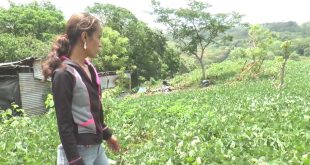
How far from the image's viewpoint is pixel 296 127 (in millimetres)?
6414

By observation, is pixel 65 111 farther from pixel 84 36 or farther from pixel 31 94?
pixel 31 94

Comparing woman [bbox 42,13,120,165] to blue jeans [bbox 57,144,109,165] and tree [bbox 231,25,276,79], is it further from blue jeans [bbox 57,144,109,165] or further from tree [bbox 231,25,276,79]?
tree [bbox 231,25,276,79]

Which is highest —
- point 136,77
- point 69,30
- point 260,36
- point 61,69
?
point 69,30

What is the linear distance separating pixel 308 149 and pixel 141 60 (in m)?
38.1

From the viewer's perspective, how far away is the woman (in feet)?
9.00

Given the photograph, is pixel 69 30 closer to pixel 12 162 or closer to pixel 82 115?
pixel 82 115

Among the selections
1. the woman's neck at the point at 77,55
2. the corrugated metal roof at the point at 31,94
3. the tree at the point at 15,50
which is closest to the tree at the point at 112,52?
the tree at the point at 15,50

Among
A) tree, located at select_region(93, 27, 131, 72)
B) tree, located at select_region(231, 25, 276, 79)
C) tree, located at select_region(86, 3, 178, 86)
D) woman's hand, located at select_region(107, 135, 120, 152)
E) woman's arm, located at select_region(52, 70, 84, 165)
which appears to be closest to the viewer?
woman's arm, located at select_region(52, 70, 84, 165)

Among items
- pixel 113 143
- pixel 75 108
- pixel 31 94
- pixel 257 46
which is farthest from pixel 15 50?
pixel 75 108

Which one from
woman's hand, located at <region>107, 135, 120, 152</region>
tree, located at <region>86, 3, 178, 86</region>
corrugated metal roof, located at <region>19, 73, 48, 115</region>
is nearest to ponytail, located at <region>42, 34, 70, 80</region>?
woman's hand, located at <region>107, 135, 120, 152</region>

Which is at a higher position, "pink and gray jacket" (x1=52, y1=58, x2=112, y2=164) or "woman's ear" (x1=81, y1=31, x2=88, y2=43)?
"woman's ear" (x1=81, y1=31, x2=88, y2=43)

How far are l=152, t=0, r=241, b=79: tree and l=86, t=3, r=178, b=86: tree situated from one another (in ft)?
28.9

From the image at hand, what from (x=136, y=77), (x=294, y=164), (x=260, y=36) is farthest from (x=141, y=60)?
(x=294, y=164)

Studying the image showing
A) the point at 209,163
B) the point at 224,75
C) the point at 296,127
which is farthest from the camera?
the point at 224,75
